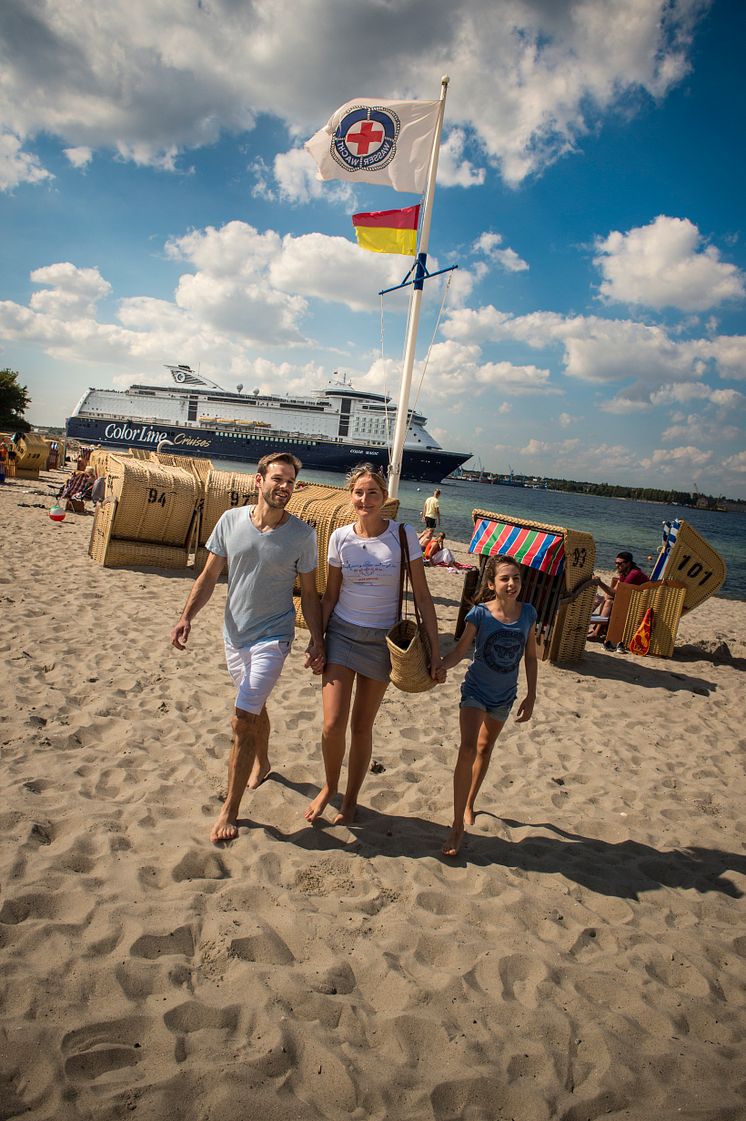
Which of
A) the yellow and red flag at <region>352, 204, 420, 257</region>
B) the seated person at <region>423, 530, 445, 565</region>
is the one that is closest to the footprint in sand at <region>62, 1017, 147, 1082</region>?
the yellow and red flag at <region>352, 204, 420, 257</region>

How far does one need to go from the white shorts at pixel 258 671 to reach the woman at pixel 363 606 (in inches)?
10.8

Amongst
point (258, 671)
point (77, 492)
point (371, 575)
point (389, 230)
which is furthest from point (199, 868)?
point (77, 492)

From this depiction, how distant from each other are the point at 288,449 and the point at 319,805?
56865 mm

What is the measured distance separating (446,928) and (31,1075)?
1492mm

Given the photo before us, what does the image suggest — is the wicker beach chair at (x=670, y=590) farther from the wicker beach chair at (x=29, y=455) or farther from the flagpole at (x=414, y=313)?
the wicker beach chair at (x=29, y=455)

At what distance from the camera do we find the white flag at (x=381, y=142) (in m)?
7.52

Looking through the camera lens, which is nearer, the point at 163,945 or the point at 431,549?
the point at 163,945

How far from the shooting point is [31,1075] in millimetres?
1630

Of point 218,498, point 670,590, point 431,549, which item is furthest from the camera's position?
point 431,549

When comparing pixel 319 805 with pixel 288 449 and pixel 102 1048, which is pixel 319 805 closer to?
pixel 102 1048

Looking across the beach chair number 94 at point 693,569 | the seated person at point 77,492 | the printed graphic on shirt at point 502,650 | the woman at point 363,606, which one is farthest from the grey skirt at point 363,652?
the seated person at point 77,492

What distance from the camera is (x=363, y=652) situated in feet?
9.29

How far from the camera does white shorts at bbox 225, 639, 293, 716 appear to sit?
2664mm

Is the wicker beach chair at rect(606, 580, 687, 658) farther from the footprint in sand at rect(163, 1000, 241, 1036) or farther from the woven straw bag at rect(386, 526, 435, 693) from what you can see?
the footprint in sand at rect(163, 1000, 241, 1036)
